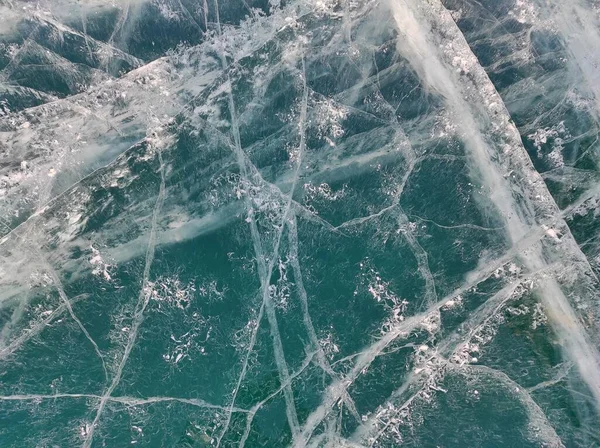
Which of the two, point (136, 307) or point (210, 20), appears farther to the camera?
point (210, 20)

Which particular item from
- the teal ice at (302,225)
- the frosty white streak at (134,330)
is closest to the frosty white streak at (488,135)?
the teal ice at (302,225)

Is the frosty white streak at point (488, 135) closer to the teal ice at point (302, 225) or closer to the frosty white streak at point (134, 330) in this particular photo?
the teal ice at point (302, 225)

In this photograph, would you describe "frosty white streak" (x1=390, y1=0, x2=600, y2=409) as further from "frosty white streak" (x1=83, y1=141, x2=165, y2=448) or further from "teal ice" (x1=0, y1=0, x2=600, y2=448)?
"frosty white streak" (x1=83, y1=141, x2=165, y2=448)

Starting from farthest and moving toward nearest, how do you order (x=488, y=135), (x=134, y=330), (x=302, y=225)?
1. (x=488, y=135)
2. (x=302, y=225)
3. (x=134, y=330)

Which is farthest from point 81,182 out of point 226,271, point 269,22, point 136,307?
point 269,22

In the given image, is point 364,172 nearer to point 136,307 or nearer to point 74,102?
point 136,307

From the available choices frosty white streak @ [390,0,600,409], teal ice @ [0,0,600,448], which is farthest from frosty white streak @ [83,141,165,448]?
frosty white streak @ [390,0,600,409]

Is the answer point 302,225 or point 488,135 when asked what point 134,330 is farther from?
point 488,135

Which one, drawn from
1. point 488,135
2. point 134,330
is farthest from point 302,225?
point 488,135
